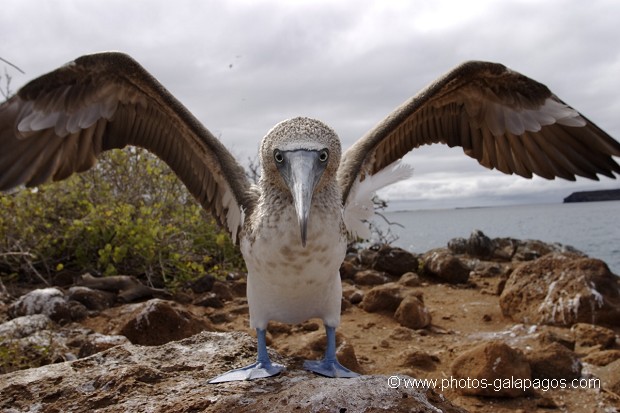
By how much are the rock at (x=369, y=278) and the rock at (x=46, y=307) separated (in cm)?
411

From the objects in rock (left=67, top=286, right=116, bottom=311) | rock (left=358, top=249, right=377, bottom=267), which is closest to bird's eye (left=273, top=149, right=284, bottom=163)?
rock (left=67, top=286, right=116, bottom=311)

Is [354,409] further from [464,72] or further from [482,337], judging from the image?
[482,337]

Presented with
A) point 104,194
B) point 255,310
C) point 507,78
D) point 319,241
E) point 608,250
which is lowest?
point 608,250

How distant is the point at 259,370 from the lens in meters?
2.69

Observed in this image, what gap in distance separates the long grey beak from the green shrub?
13.6 feet

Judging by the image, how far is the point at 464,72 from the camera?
361 cm

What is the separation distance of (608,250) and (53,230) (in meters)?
13.5

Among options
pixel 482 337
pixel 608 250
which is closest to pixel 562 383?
pixel 482 337

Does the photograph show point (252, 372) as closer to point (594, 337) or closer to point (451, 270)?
point (594, 337)

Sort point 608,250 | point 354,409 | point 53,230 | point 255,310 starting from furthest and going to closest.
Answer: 1. point 608,250
2. point 53,230
3. point 255,310
4. point 354,409

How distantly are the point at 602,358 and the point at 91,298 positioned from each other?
16.2ft

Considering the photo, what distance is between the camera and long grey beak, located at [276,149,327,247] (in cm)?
232

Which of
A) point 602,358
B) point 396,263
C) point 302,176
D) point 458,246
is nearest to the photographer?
point 302,176

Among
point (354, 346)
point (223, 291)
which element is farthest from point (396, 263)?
point (354, 346)
